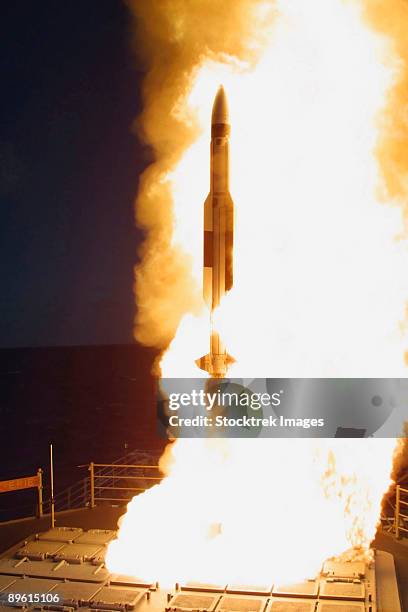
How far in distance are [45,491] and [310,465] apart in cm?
3074

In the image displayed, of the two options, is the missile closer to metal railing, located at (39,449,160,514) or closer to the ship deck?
metal railing, located at (39,449,160,514)

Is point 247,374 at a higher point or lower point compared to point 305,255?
lower

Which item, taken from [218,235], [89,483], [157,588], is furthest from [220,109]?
[89,483]

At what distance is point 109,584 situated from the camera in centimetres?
1360

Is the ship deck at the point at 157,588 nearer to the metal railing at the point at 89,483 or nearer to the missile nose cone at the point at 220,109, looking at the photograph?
the metal railing at the point at 89,483

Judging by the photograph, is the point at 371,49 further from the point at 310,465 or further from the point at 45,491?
the point at 45,491

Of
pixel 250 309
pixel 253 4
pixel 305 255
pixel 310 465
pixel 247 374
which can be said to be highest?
pixel 253 4

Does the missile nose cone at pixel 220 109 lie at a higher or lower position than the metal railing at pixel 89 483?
higher

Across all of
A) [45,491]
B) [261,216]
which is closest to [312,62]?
[261,216]

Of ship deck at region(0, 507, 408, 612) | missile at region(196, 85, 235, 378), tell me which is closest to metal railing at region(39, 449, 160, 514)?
ship deck at region(0, 507, 408, 612)

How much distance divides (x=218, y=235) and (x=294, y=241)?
2.24m

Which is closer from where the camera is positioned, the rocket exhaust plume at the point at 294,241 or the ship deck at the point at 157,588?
the ship deck at the point at 157,588

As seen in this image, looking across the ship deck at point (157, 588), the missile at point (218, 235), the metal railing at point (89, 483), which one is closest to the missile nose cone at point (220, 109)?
the missile at point (218, 235)

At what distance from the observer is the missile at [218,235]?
16344 mm
